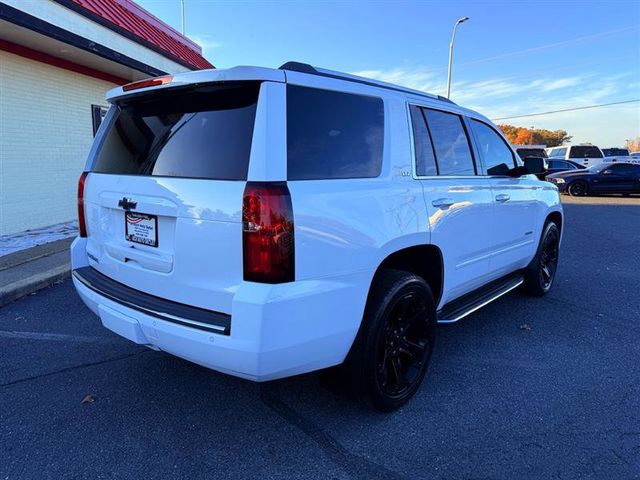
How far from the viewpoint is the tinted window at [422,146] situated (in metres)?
3.10

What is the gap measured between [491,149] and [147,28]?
1128 cm

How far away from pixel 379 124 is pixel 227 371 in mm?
1718

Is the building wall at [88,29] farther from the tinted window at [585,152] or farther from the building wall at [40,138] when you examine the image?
the tinted window at [585,152]

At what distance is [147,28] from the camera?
40.3 ft

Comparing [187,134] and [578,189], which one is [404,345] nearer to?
[187,134]

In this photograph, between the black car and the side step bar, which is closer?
the side step bar

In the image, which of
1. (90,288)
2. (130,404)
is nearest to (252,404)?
(130,404)

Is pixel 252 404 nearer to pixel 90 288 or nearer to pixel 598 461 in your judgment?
pixel 90 288

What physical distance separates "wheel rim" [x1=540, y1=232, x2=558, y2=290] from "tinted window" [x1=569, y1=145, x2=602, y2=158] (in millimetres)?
23933

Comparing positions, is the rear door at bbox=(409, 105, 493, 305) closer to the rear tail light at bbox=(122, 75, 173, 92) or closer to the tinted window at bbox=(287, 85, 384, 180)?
the tinted window at bbox=(287, 85, 384, 180)

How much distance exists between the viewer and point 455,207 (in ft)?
10.9

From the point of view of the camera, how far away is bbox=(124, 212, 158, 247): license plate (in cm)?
251

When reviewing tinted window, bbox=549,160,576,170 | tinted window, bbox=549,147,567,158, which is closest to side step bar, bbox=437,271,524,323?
tinted window, bbox=549,160,576,170

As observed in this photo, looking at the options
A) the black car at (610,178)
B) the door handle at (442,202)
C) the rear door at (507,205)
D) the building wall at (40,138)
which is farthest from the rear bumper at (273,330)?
the black car at (610,178)
